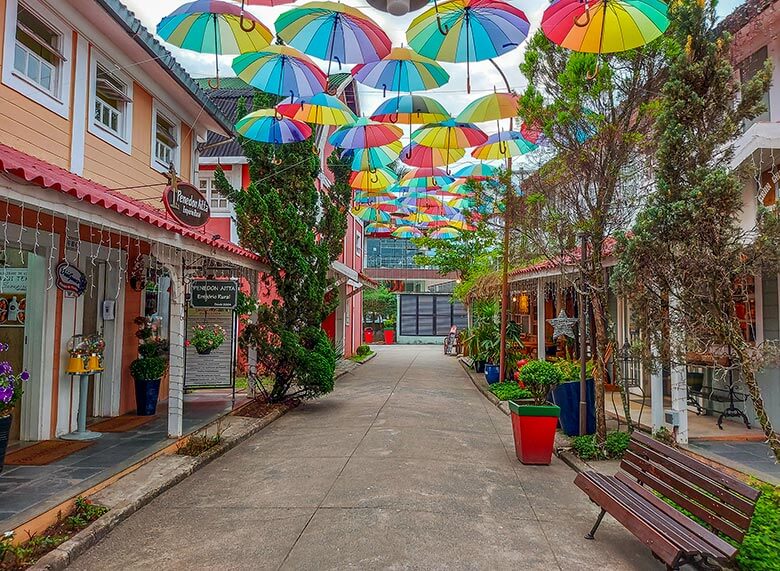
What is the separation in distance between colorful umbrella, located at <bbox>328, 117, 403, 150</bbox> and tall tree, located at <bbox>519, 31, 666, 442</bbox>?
3.32m

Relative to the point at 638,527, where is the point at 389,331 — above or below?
above

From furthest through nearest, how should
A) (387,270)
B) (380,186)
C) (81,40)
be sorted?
1. (387,270)
2. (380,186)
3. (81,40)

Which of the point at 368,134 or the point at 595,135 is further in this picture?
the point at 368,134

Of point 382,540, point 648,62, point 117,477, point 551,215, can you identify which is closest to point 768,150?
point 648,62

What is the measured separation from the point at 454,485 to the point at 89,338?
5.38m

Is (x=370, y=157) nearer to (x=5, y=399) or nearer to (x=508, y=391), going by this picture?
(x=508, y=391)

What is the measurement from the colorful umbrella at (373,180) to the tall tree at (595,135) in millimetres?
7404

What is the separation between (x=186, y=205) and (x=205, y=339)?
15.0 feet

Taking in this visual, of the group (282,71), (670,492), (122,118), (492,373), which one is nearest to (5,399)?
(122,118)

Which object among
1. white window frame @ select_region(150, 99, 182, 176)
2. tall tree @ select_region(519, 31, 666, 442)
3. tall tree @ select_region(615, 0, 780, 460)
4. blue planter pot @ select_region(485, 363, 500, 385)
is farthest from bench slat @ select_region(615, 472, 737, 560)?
blue planter pot @ select_region(485, 363, 500, 385)

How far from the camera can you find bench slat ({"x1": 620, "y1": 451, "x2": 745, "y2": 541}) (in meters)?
3.46

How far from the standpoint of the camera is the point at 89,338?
7414 millimetres

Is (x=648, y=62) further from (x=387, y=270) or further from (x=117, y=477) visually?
(x=387, y=270)

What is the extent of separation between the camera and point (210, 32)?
6629 millimetres
